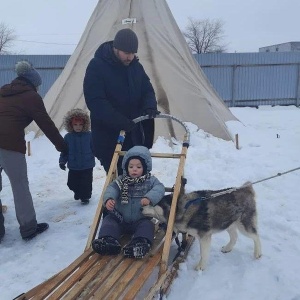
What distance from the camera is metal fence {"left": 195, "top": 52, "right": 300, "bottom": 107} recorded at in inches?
667

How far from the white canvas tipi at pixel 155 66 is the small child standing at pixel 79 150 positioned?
118 inches

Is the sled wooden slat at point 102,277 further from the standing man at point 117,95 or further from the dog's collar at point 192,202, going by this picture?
the standing man at point 117,95

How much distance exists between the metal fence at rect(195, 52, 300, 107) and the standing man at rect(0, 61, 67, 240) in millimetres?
13736

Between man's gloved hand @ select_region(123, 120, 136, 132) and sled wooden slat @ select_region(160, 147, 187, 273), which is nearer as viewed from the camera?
sled wooden slat @ select_region(160, 147, 187, 273)

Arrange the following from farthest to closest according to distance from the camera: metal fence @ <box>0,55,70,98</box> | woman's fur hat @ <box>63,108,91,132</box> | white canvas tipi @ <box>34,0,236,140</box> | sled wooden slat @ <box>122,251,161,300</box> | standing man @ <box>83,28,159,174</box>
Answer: metal fence @ <box>0,55,70,98</box>, white canvas tipi @ <box>34,0,236,140</box>, woman's fur hat @ <box>63,108,91,132</box>, standing man @ <box>83,28,159,174</box>, sled wooden slat @ <box>122,251,161,300</box>

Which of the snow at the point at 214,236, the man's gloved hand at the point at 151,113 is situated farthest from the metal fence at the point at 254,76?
the man's gloved hand at the point at 151,113

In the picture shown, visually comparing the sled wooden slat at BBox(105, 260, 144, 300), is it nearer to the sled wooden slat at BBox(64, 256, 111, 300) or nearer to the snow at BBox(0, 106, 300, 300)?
the sled wooden slat at BBox(64, 256, 111, 300)

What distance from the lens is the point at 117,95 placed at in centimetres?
355

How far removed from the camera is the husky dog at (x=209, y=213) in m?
3.27

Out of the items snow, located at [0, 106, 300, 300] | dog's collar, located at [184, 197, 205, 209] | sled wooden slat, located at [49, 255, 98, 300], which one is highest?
dog's collar, located at [184, 197, 205, 209]

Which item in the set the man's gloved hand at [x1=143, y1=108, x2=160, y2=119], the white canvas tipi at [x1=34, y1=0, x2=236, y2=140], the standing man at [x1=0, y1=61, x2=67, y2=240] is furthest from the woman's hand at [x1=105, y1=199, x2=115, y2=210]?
the white canvas tipi at [x1=34, y1=0, x2=236, y2=140]

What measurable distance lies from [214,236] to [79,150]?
6.41 ft

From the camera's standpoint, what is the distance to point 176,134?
784cm

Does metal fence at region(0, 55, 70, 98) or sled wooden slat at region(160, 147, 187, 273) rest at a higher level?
metal fence at region(0, 55, 70, 98)
